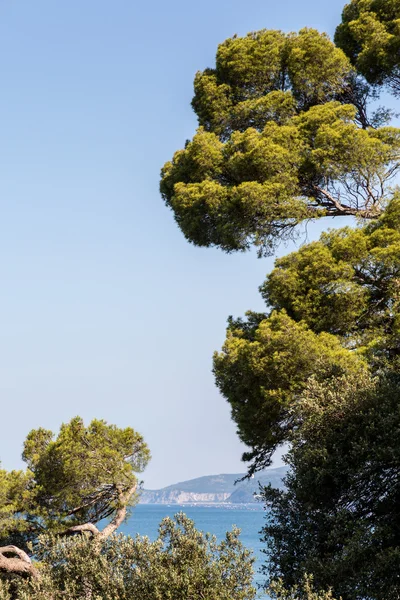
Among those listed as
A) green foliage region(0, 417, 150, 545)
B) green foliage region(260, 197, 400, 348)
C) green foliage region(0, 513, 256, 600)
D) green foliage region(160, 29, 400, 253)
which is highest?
green foliage region(160, 29, 400, 253)

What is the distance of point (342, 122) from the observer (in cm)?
1359

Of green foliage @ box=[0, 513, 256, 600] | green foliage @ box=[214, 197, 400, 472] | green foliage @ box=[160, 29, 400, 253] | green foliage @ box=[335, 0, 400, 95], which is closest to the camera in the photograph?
green foliage @ box=[0, 513, 256, 600]

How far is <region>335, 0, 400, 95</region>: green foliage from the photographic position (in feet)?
47.8

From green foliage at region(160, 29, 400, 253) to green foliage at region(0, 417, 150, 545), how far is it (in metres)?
4.95

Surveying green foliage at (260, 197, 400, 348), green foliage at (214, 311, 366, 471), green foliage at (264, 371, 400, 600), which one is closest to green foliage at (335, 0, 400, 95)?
green foliage at (260, 197, 400, 348)

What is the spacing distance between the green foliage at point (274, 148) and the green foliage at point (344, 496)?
5.11 meters

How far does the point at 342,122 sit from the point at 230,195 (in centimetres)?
268

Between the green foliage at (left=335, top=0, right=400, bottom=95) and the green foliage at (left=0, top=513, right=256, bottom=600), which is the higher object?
the green foliage at (left=335, top=0, right=400, bottom=95)

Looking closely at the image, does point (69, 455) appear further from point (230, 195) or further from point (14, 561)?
point (230, 195)

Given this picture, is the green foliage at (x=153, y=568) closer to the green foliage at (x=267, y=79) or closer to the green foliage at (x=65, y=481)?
the green foliage at (x=65, y=481)

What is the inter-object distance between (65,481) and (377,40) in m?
11.7

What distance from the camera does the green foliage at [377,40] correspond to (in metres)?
14.6

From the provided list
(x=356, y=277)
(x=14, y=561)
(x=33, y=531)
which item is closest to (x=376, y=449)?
(x=356, y=277)

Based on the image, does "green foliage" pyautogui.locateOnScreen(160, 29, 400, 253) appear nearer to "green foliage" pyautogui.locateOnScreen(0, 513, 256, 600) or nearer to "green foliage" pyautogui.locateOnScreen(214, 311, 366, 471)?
"green foliage" pyautogui.locateOnScreen(214, 311, 366, 471)
